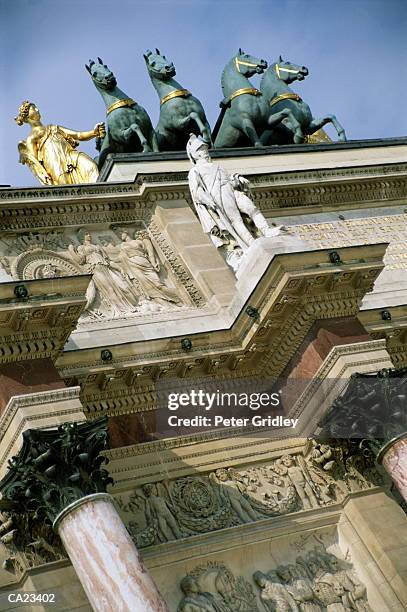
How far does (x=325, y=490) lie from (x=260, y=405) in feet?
4.38

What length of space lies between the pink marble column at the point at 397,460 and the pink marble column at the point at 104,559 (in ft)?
11.2

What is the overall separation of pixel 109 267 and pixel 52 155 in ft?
13.1

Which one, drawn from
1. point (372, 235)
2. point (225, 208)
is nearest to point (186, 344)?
point (225, 208)

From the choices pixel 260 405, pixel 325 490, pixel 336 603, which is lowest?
pixel 336 603

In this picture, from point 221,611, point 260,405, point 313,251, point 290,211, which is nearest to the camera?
point 221,611

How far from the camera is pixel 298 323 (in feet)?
47.1

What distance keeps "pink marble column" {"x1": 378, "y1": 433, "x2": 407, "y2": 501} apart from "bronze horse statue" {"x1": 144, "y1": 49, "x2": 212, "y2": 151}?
788cm

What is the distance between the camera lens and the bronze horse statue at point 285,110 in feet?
67.8

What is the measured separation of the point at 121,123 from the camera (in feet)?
65.3

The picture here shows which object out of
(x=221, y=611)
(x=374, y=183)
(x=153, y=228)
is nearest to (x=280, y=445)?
(x=221, y=611)

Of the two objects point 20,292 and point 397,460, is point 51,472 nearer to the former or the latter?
point 20,292

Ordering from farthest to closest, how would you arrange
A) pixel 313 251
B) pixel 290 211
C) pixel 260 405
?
pixel 290 211, pixel 260 405, pixel 313 251

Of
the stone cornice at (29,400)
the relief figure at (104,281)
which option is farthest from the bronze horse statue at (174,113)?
the stone cornice at (29,400)

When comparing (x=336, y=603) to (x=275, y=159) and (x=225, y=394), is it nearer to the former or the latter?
(x=225, y=394)
